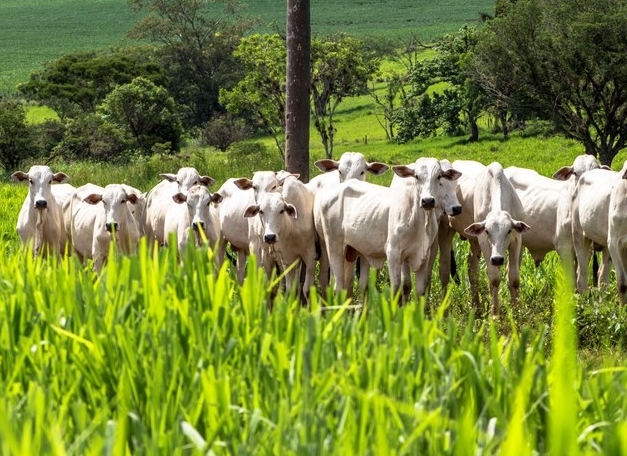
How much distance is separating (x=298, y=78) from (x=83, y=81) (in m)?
Result: 50.7

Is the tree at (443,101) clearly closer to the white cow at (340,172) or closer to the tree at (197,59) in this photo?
the tree at (197,59)

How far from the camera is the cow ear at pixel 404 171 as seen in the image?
9484 mm

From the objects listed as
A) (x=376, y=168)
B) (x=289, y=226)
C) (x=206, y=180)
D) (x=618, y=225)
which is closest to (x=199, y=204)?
(x=289, y=226)

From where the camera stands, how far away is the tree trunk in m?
11.6

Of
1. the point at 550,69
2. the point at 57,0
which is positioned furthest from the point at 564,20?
the point at 57,0

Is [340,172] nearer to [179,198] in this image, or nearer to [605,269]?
[179,198]

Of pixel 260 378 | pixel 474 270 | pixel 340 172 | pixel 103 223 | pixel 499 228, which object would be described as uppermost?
pixel 260 378

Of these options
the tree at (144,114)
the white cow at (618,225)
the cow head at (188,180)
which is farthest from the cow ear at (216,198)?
the tree at (144,114)

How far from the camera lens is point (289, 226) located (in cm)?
1048

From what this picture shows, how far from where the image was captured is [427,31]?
4510 inches

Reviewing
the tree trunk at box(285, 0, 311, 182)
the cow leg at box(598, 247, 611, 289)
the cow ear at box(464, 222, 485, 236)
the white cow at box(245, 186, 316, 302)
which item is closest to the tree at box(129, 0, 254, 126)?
the tree trunk at box(285, 0, 311, 182)

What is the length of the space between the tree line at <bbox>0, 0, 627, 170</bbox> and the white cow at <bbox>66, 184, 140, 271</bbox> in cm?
1531

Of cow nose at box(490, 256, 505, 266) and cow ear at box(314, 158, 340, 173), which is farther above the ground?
cow ear at box(314, 158, 340, 173)

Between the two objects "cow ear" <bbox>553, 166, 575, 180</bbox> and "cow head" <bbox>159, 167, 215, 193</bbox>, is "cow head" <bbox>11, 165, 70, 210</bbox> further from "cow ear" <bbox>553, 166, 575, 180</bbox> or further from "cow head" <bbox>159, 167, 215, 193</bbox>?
"cow ear" <bbox>553, 166, 575, 180</bbox>
